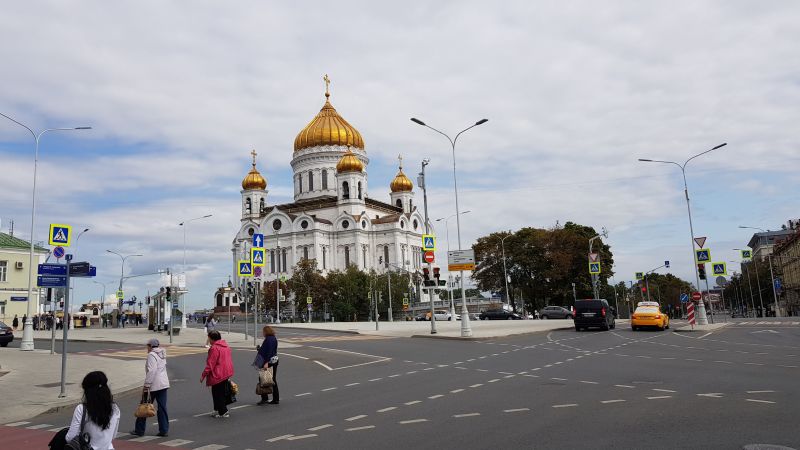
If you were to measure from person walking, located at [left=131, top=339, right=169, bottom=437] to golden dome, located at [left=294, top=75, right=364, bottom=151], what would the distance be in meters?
91.4

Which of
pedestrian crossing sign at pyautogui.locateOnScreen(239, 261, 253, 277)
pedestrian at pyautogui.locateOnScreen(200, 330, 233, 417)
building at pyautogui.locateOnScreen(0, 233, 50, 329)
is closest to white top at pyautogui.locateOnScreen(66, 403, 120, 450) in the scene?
pedestrian at pyautogui.locateOnScreen(200, 330, 233, 417)

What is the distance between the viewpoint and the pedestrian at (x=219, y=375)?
33.8ft

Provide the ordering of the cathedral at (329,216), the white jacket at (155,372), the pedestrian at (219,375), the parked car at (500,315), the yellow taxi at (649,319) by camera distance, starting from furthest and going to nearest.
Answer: the cathedral at (329,216) < the parked car at (500,315) < the yellow taxi at (649,319) < the pedestrian at (219,375) < the white jacket at (155,372)

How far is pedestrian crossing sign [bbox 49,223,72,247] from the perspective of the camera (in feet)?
52.6

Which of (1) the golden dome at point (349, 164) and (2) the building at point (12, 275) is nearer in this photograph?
(2) the building at point (12, 275)

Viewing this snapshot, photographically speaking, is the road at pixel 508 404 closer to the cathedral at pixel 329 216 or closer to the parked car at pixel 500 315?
the parked car at pixel 500 315

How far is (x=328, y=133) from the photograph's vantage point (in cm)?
10000

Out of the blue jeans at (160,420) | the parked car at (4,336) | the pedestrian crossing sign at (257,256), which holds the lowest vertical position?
the blue jeans at (160,420)

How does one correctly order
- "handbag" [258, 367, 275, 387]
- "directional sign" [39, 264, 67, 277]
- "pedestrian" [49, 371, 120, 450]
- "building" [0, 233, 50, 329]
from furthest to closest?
"building" [0, 233, 50, 329] → "directional sign" [39, 264, 67, 277] → "handbag" [258, 367, 275, 387] → "pedestrian" [49, 371, 120, 450]

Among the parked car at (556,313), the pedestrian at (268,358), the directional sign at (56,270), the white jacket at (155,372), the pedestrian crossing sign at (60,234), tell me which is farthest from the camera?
the parked car at (556,313)

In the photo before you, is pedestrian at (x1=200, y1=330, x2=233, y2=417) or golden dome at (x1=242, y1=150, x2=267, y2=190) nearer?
pedestrian at (x1=200, y1=330, x2=233, y2=417)

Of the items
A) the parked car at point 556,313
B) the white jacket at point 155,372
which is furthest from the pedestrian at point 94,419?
the parked car at point 556,313

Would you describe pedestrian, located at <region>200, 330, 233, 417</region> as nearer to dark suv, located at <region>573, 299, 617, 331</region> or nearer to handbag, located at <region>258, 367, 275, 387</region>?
handbag, located at <region>258, 367, 275, 387</region>

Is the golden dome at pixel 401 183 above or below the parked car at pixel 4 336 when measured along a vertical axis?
above
